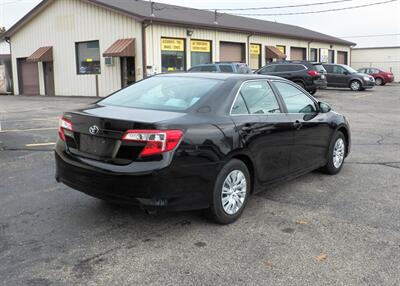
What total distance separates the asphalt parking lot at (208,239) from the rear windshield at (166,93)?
1180 mm

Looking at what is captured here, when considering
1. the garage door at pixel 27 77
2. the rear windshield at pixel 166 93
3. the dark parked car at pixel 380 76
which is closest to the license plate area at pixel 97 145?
the rear windshield at pixel 166 93

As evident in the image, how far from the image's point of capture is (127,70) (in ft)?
75.7

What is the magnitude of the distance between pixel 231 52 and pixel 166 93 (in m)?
23.3

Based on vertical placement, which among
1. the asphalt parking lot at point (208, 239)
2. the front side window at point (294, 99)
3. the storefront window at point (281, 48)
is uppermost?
the storefront window at point (281, 48)

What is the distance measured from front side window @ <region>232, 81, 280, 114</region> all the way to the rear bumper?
33.9 inches

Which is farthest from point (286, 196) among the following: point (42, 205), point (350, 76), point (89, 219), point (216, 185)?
point (350, 76)

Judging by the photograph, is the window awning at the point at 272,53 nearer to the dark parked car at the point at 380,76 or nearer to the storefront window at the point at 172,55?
the storefront window at the point at 172,55

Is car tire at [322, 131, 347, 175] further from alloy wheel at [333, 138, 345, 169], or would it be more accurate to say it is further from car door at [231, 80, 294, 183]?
car door at [231, 80, 294, 183]

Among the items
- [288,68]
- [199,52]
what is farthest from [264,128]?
[199,52]

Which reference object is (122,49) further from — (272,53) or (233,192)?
(233,192)

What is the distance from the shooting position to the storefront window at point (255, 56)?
29.0 meters

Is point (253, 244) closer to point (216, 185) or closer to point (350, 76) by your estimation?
point (216, 185)

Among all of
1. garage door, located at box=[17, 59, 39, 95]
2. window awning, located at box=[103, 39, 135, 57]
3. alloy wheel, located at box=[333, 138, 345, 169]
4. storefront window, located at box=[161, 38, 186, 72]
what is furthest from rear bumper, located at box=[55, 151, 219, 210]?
garage door, located at box=[17, 59, 39, 95]

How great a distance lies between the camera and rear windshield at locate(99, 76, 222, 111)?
4.46 meters
